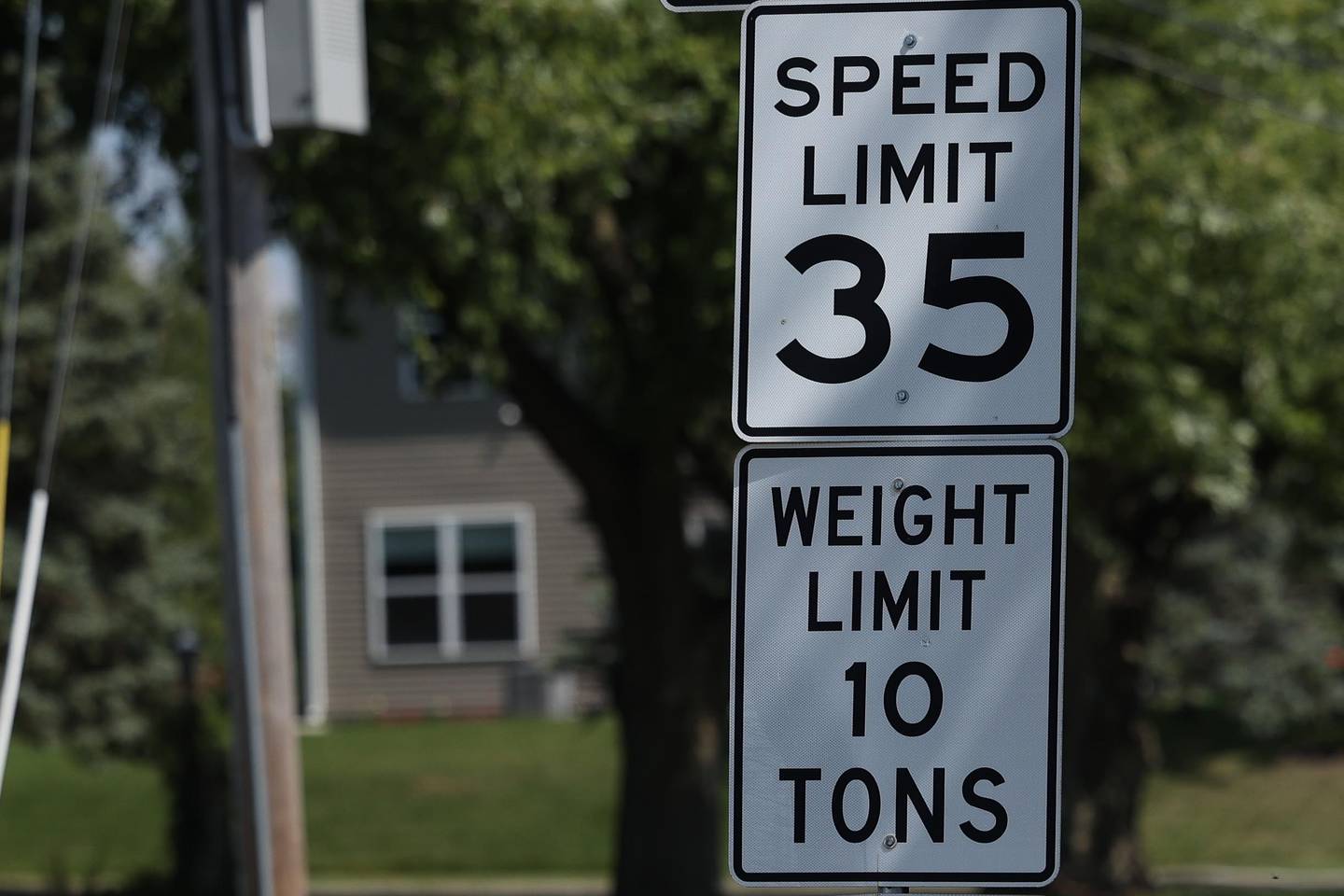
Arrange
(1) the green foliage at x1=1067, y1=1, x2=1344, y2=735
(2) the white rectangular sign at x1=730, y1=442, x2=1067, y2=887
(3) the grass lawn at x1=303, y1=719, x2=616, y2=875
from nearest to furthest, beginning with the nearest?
(2) the white rectangular sign at x1=730, y1=442, x2=1067, y2=887 < (1) the green foliage at x1=1067, y1=1, x2=1344, y2=735 < (3) the grass lawn at x1=303, y1=719, x2=616, y2=875

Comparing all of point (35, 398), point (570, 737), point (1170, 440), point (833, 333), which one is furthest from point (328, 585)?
point (833, 333)

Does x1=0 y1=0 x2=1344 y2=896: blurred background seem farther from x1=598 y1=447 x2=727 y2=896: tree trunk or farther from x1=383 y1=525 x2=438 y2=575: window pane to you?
x1=383 y1=525 x2=438 y2=575: window pane

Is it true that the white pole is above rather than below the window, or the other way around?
above

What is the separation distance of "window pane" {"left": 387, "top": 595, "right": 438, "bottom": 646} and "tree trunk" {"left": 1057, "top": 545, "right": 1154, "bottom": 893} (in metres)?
15.1

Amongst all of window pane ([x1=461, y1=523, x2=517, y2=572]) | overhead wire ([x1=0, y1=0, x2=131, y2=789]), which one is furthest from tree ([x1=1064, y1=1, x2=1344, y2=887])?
window pane ([x1=461, y1=523, x2=517, y2=572])

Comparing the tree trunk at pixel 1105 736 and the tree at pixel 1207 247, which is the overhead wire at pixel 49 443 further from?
the tree trunk at pixel 1105 736

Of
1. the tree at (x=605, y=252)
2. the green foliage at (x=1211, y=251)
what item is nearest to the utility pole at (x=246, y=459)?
the tree at (x=605, y=252)

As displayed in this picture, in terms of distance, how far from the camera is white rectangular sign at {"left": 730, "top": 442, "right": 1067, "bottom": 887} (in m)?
2.67

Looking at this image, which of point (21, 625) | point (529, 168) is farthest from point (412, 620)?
point (21, 625)

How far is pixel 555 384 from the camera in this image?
11.4 m

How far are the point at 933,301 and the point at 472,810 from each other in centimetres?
1756

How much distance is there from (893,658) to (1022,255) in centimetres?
66

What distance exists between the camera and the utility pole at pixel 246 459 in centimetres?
671

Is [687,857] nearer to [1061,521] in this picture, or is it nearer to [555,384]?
[555,384]
